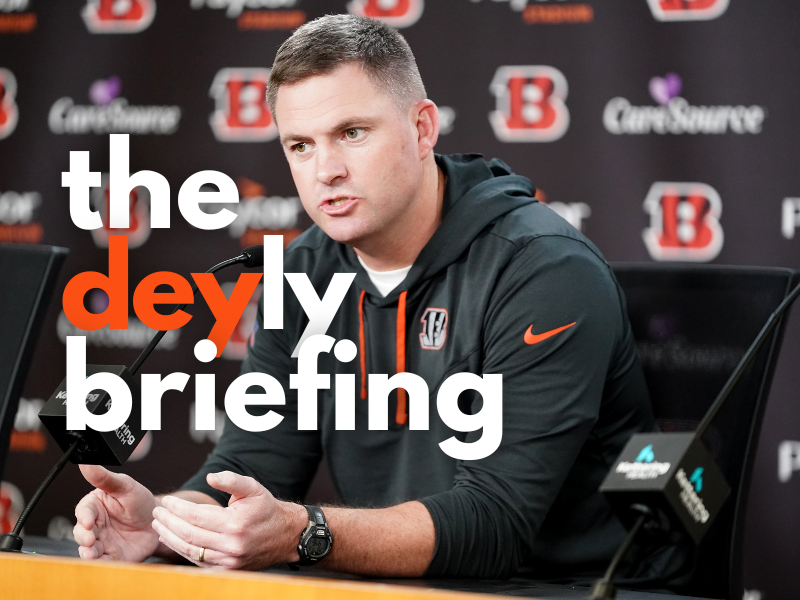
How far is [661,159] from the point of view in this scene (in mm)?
2506

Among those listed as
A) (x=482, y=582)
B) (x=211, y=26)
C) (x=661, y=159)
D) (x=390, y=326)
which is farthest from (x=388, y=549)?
(x=211, y=26)

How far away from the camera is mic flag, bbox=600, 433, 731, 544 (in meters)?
0.76

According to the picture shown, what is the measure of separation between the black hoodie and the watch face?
17cm

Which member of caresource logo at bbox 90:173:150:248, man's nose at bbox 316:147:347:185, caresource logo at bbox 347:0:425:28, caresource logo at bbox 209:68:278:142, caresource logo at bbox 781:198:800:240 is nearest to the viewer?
man's nose at bbox 316:147:347:185

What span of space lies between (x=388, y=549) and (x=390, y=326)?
0.51m

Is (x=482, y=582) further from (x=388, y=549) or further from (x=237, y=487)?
(x=237, y=487)

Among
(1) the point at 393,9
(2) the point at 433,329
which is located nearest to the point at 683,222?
(1) the point at 393,9

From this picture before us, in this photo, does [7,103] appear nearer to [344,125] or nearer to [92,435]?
[344,125]

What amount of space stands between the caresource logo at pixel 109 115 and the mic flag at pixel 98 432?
6.41 ft

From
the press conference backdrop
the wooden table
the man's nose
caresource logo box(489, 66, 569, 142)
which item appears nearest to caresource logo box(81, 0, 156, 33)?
the press conference backdrop

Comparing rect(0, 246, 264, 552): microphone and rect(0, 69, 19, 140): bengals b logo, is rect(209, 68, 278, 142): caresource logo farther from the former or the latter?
rect(0, 246, 264, 552): microphone

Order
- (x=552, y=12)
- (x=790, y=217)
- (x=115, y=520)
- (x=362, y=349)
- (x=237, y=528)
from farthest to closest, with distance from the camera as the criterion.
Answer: (x=552, y=12), (x=790, y=217), (x=362, y=349), (x=115, y=520), (x=237, y=528)

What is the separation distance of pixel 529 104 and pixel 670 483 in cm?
199

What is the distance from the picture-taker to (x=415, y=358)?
1.56m
